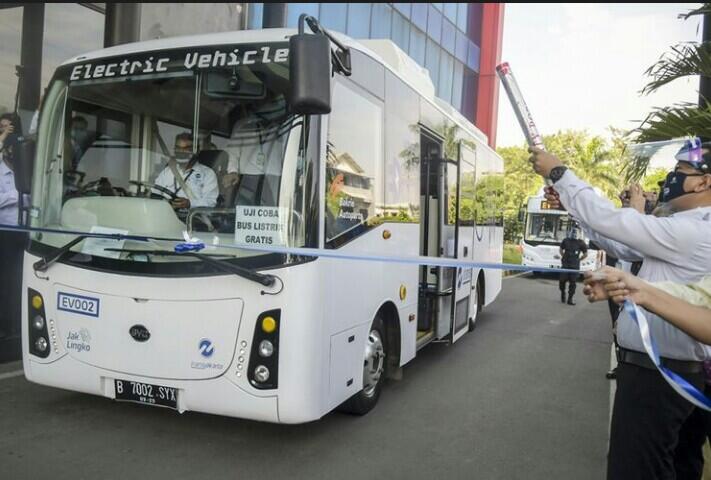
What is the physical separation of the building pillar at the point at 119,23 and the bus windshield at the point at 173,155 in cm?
577

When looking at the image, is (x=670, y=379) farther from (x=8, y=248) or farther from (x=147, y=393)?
(x=8, y=248)

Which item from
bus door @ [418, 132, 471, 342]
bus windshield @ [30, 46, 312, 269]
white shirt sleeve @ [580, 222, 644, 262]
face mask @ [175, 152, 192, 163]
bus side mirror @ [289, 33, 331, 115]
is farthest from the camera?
bus door @ [418, 132, 471, 342]

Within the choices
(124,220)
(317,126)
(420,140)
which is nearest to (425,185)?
(420,140)

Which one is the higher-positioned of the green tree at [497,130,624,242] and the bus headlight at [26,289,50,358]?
the green tree at [497,130,624,242]

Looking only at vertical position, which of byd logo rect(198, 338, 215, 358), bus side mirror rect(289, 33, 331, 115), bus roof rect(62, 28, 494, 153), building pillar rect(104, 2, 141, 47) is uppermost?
building pillar rect(104, 2, 141, 47)

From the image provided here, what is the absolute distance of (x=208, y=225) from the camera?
160 inches

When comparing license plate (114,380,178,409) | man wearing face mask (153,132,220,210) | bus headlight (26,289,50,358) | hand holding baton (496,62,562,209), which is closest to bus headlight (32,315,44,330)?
bus headlight (26,289,50,358)

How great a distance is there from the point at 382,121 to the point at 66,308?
2.97 metres

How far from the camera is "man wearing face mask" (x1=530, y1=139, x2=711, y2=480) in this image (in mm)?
2572

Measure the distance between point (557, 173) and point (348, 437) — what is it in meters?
2.94

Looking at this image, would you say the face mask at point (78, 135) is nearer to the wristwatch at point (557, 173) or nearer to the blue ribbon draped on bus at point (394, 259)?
the blue ribbon draped on bus at point (394, 259)

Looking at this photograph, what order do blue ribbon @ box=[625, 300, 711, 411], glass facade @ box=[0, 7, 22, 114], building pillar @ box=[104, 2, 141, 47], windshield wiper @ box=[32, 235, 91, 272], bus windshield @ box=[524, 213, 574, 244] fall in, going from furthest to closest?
bus windshield @ box=[524, 213, 574, 244] < building pillar @ box=[104, 2, 141, 47] < glass facade @ box=[0, 7, 22, 114] < windshield wiper @ box=[32, 235, 91, 272] < blue ribbon @ box=[625, 300, 711, 411]

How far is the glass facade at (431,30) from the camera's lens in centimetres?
1686

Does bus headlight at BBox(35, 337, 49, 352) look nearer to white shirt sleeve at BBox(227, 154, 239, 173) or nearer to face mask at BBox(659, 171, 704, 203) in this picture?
white shirt sleeve at BBox(227, 154, 239, 173)
